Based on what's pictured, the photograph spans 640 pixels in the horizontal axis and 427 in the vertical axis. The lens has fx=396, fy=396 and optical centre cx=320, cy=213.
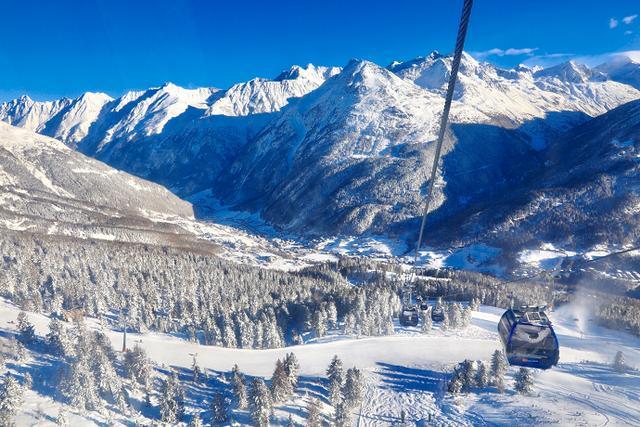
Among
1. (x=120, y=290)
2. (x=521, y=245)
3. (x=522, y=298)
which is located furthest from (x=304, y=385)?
(x=521, y=245)

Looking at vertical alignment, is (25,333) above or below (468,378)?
above

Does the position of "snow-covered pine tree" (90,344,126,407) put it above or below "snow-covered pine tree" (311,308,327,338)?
below

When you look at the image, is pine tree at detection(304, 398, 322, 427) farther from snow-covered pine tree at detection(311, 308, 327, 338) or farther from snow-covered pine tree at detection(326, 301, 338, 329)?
snow-covered pine tree at detection(326, 301, 338, 329)

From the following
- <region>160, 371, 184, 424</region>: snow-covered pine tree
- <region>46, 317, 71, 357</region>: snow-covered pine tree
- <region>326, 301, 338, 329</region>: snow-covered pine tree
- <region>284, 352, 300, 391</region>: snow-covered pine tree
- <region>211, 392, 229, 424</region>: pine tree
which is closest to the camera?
<region>160, 371, 184, 424</region>: snow-covered pine tree

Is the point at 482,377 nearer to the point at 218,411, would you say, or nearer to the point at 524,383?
the point at 524,383

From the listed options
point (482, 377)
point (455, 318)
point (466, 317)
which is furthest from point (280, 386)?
point (466, 317)

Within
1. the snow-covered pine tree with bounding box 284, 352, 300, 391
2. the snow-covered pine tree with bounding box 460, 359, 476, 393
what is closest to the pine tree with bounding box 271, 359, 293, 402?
the snow-covered pine tree with bounding box 284, 352, 300, 391

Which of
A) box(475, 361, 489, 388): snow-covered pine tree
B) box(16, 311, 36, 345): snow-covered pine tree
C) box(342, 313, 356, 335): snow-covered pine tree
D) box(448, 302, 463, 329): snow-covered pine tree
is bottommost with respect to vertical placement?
box(475, 361, 489, 388): snow-covered pine tree
